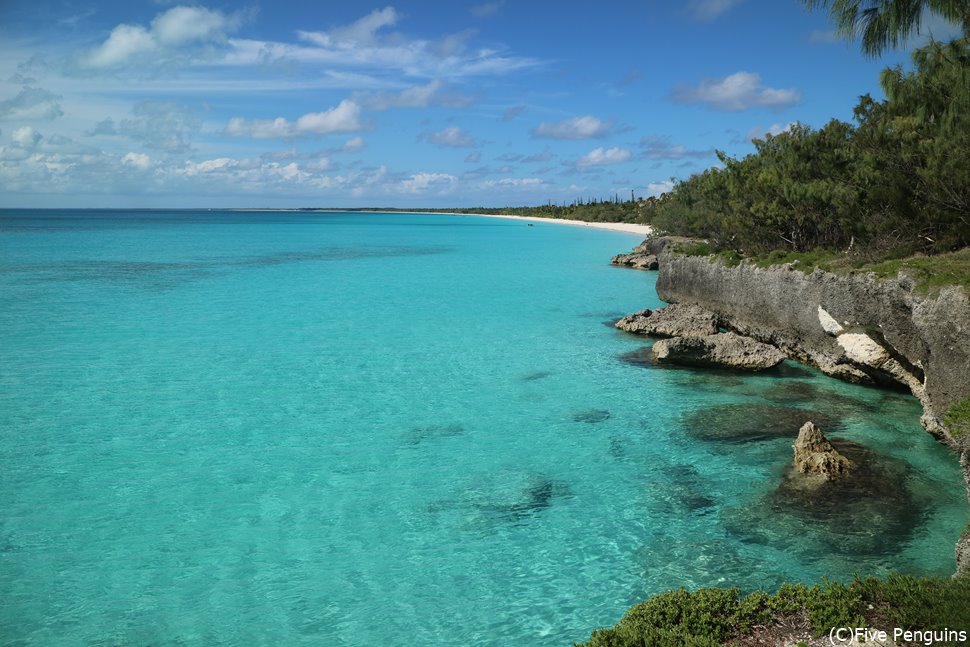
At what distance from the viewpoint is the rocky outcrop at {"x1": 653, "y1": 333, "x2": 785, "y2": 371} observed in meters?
14.7

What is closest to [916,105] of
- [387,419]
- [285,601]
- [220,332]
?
[387,419]

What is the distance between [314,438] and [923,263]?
11010 millimetres

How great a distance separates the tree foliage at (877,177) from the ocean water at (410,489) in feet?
12.8

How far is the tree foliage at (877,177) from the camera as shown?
12.6 meters

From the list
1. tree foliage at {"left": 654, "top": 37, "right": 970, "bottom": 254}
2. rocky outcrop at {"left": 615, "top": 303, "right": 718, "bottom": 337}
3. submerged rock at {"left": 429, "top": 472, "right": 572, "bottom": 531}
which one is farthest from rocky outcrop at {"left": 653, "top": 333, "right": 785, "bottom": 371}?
submerged rock at {"left": 429, "top": 472, "right": 572, "bottom": 531}

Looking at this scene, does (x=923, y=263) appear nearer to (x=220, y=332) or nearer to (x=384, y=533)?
(x=384, y=533)

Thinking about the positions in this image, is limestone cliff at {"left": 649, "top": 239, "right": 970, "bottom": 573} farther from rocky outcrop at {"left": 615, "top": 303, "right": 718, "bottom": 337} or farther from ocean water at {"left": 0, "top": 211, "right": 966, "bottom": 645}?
rocky outcrop at {"left": 615, "top": 303, "right": 718, "bottom": 337}

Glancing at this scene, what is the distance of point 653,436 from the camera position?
36.7 feet

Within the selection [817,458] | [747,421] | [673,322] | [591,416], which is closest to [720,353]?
[673,322]

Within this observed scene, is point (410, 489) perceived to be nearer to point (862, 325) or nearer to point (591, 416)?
point (591, 416)

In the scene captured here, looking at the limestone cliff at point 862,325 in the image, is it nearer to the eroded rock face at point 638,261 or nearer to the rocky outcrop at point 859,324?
the rocky outcrop at point 859,324

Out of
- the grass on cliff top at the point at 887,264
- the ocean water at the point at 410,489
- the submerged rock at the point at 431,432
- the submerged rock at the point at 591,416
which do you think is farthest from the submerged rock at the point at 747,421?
the submerged rock at the point at 431,432

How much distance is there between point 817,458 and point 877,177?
8.94 metres

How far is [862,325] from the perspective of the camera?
12703 mm
